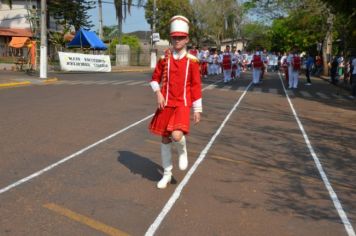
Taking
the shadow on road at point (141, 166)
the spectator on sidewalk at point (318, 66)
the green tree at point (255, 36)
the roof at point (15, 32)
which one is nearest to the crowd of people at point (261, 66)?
the spectator on sidewalk at point (318, 66)

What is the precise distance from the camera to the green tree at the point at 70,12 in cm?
4856

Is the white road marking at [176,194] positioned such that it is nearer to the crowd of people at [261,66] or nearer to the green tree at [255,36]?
the crowd of people at [261,66]

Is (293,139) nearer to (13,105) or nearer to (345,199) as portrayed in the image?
(345,199)

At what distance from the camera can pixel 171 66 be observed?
21.4ft

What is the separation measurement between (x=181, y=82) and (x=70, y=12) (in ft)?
147

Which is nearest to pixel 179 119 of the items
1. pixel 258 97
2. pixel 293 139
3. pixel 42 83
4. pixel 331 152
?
pixel 331 152

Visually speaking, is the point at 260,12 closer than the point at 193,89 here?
No

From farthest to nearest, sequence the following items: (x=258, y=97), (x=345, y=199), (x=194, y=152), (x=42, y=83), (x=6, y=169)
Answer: (x=42, y=83)
(x=258, y=97)
(x=194, y=152)
(x=6, y=169)
(x=345, y=199)

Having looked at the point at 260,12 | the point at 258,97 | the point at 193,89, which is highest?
the point at 260,12

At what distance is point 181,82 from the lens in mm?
6523

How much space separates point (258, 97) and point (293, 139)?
939 cm

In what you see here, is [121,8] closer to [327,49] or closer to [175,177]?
[327,49]

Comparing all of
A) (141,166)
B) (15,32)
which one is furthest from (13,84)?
(15,32)

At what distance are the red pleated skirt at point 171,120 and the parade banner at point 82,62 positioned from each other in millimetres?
29100
